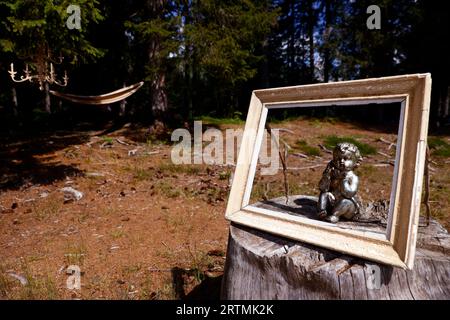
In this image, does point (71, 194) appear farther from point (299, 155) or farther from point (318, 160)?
point (318, 160)

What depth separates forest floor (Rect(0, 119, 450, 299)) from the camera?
3.11 m

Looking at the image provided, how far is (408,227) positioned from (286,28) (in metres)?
21.9

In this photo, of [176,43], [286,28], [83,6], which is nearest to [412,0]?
[286,28]

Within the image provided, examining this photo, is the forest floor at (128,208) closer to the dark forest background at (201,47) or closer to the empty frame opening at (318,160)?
the empty frame opening at (318,160)

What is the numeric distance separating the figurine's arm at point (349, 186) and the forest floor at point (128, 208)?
872 millimetres

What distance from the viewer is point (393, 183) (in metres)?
1.48

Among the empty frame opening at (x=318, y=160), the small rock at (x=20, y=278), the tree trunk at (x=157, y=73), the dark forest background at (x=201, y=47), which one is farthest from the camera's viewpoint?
the tree trunk at (x=157, y=73)

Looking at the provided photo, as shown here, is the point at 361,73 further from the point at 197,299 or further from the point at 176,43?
the point at 197,299

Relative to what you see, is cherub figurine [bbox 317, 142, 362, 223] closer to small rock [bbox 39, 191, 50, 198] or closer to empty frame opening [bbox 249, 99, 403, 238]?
empty frame opening [bbox 249, 99, 403, 238]

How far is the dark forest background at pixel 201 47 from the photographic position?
5.14m

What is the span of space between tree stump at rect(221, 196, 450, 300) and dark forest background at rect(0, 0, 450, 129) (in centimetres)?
474

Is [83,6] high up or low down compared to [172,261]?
up

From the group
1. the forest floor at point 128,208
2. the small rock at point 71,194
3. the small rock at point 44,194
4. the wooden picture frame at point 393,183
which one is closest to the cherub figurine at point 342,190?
the wooden picture frame at point 393,183
